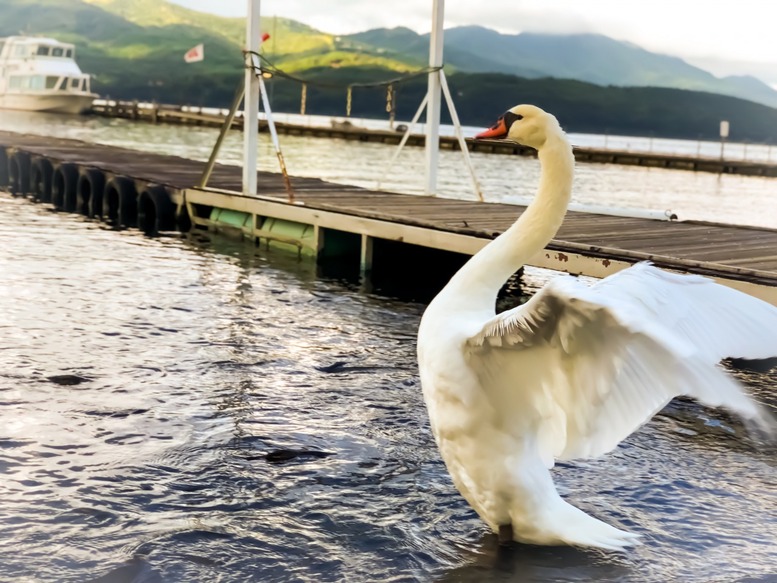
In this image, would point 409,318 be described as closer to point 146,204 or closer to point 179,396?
point 179,396

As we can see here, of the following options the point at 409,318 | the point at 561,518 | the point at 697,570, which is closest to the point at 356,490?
the point at 561,518

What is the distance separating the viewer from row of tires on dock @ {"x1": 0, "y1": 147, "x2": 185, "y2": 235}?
59.7 feet

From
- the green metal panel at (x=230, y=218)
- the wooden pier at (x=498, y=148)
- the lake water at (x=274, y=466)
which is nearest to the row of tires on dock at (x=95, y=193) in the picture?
the green metal panel at (x=230, y=218)

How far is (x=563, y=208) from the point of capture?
466 cm

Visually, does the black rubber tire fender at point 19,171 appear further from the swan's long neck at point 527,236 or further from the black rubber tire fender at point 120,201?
the swan's long neck at point 527,236

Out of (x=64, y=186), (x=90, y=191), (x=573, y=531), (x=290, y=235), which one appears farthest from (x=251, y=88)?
(x=573, y=531)

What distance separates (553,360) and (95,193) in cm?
→ 1833

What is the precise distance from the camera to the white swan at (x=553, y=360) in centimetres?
352

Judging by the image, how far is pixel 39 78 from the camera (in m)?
88.3

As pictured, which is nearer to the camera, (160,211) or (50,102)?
(160,211)

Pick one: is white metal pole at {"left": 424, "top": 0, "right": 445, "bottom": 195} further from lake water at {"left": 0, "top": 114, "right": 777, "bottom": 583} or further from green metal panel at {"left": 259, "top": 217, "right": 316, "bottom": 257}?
lake water at {"left": 0, "top": 114, "right": 777, "bottom": 583}

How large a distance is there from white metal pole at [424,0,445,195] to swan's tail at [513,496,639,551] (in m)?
12.4

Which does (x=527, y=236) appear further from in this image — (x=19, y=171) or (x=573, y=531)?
(x=19, y=171)

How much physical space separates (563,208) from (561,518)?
157 cm
